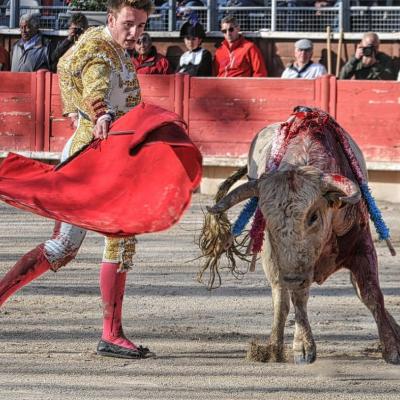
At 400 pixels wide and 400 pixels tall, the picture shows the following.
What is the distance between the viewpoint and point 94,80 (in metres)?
4.57

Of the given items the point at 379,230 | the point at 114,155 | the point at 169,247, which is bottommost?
the point at 169,247

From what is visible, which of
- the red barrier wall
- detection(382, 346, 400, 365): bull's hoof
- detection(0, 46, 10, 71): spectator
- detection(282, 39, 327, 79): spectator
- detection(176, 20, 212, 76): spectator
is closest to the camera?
detection(382, 346, 400, 365): bull's hoof

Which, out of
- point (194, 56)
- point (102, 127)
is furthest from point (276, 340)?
point (194, 56)

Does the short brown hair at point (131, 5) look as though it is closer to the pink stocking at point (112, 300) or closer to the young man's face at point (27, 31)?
the pink stocking at point (112, 300)

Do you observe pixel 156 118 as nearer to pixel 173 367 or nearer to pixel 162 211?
pixel 162 211

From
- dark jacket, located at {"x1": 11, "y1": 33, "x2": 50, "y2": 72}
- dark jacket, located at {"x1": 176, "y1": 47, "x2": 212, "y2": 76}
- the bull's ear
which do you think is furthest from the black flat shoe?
dark jacket, located at {"x1": 11, "y1": 33, "x2": 50, "y2": 72}

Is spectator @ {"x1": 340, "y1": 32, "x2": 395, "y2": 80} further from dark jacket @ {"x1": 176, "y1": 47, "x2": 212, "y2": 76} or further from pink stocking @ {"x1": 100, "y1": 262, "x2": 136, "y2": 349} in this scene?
pink stocking @ {"x1": 100, "y1": 262, "x2": 136, "y2": 349}

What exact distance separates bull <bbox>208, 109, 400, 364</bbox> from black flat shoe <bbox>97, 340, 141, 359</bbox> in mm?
437

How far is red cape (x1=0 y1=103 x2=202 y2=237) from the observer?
4266mm

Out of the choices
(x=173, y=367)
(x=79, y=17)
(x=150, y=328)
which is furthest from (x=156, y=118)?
(x=79, y=17)

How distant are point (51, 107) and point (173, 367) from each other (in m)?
7.01

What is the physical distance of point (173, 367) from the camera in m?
4.61

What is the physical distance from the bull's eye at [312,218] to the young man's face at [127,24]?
0.91 m

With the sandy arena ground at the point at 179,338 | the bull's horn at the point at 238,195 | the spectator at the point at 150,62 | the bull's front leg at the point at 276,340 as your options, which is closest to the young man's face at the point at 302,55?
the spectator at the point at 150,62
